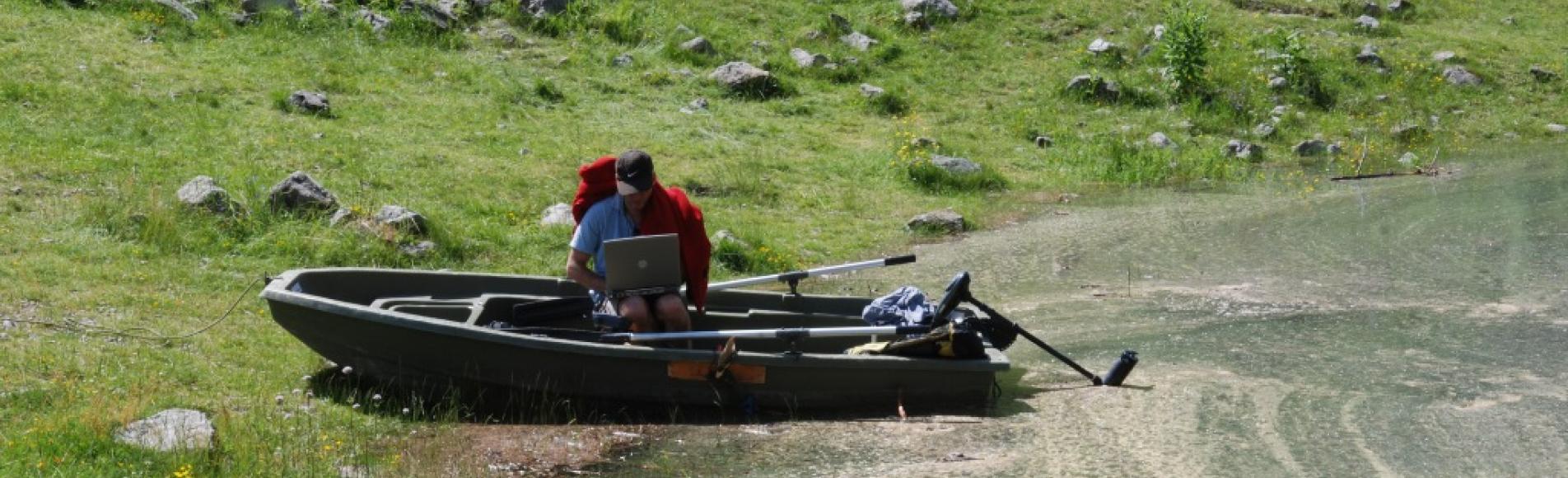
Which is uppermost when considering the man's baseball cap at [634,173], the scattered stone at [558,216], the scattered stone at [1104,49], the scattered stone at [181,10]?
the man's baseball cap at [634,173]

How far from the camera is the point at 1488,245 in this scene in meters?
15.2

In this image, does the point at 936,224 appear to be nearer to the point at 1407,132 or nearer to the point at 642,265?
the point at 642,265

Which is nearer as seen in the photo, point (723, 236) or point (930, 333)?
point (930, 333)

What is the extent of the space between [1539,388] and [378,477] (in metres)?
6.98

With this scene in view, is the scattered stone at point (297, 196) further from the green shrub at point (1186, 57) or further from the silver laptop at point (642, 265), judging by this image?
the green shrub at point (1186, 57)

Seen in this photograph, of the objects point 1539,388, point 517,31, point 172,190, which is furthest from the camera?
point 517,31

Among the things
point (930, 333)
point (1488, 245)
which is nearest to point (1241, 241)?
point (1488, 245)

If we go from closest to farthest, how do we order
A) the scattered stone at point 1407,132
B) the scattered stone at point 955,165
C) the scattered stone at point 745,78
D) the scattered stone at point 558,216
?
the scattered stone at point 558,216
the scattered stone at point 955,165
the scattered stone at point 745,78
the scattered stone at point 1407,132

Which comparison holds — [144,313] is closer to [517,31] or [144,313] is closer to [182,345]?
[182,345]

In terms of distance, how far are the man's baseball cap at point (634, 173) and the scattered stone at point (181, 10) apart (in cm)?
1195

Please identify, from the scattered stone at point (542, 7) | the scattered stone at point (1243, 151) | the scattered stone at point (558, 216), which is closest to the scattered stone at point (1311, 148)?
the scattered stone at point (1243, 151)

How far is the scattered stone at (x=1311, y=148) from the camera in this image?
2086 cm

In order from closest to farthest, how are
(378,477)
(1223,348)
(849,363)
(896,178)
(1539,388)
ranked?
(378,477) → (849,363) → (1539,388) → (1223,348) → (896,178)

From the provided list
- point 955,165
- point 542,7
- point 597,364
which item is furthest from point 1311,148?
point 597,364
